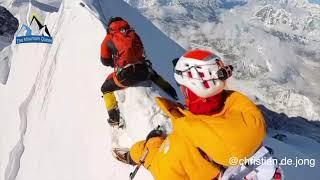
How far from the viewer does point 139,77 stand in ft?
30.5

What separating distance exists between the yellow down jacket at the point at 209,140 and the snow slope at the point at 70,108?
7.74 ft

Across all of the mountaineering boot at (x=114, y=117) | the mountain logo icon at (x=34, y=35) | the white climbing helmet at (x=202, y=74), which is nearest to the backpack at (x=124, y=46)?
the mountaineering boot at (x=114, y=117)

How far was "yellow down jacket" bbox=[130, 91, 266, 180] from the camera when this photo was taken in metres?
4.75

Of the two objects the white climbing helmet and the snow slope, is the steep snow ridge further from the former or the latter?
the white climbing helmet

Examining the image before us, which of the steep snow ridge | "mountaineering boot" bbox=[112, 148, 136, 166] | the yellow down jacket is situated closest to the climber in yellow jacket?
the yellow down jacket

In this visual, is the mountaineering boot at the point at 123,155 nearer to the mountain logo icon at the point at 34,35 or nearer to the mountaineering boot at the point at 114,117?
the mountaineering boot at the point at 114,117

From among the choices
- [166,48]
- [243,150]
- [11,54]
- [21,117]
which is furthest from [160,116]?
[11,54]

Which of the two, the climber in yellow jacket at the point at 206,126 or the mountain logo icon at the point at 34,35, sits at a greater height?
the climber in yellow jacket at the point at 206,126

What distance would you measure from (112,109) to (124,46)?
3.80 feet

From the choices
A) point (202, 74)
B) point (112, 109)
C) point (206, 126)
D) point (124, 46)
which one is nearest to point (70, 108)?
point (112, 109)

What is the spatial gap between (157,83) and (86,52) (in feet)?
10.3

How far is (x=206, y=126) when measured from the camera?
4840 millimetres

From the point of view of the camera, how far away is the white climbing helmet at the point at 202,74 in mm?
5113

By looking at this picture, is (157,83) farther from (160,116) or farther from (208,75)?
(208,75)
